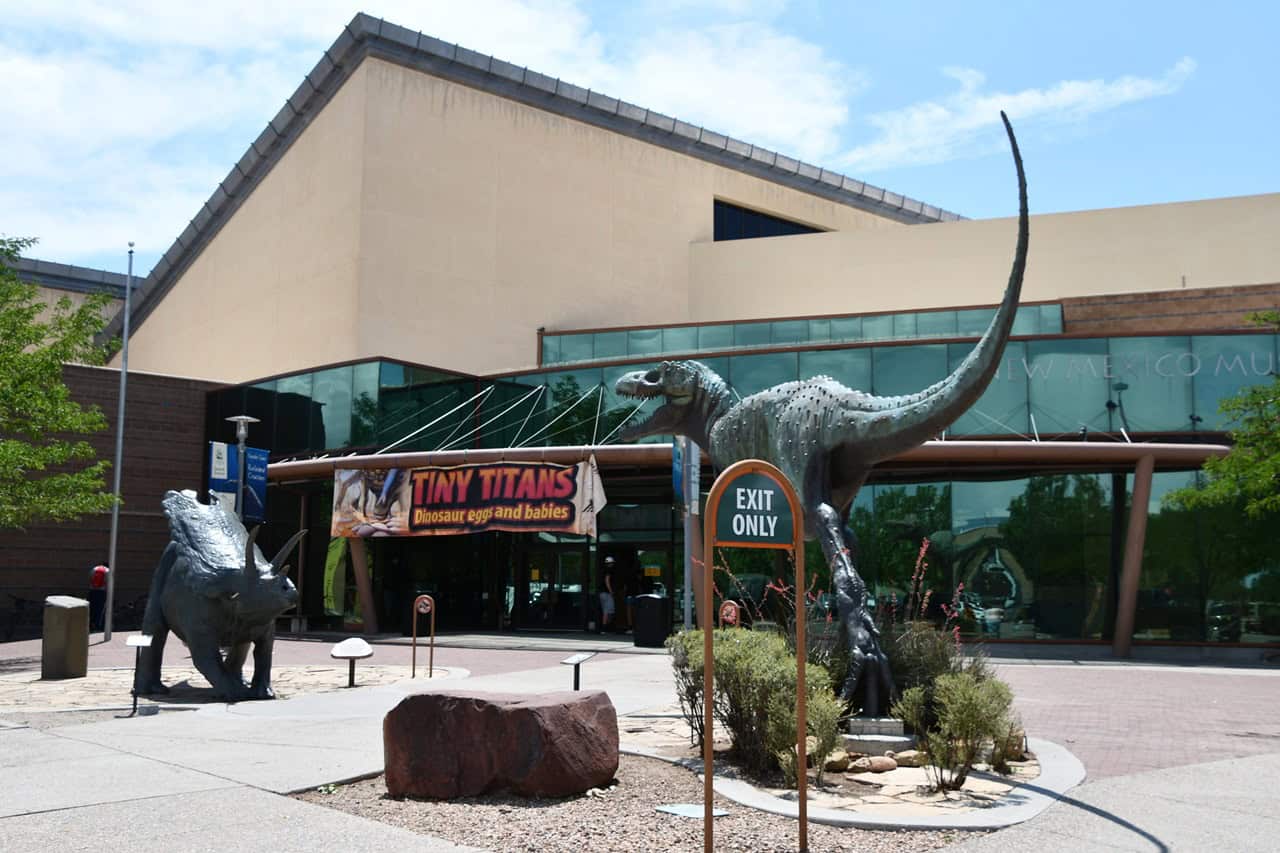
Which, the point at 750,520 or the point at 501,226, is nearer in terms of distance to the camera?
the point at 750,520

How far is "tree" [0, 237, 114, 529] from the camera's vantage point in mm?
18547

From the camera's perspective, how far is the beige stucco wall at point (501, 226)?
30.8m

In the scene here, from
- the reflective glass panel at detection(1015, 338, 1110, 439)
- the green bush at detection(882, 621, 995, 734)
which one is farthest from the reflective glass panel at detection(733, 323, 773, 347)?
the green bush at detection(882, 621, 995, 734)

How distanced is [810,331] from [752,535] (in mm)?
20188

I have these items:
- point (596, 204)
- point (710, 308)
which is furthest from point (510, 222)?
point (710, 308)

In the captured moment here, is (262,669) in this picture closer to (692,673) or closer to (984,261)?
(692,673)

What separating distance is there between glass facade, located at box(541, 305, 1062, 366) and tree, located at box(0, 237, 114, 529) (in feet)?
42.5

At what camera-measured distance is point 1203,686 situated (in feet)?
50.2

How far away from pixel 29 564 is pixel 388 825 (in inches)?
1000

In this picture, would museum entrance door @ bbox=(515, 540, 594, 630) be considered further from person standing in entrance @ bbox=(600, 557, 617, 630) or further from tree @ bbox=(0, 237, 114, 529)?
tree @ bbox=(0, 237, 114, 529)

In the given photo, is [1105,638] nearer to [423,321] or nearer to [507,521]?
[507,521]

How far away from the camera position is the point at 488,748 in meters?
6.99

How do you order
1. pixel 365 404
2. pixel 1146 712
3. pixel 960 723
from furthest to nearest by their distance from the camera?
1. pixel 365 404
2. pixel 1146 712
3. pixel 960 723

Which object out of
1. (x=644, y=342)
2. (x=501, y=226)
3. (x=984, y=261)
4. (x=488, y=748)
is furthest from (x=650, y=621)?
(x=984, y=261)
